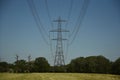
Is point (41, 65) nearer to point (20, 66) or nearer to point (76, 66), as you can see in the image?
point (20, 66)

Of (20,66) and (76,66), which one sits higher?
(20,66)

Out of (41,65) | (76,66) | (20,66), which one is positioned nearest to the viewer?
(76,66)

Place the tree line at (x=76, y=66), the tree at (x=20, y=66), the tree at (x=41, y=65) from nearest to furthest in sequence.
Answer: the tree line at (x=76, y=66) < the tree at (x=20, y=66) < the tree at (x=41, y=65)

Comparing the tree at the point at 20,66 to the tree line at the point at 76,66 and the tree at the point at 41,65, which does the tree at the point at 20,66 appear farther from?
the tree at the point at 41,65

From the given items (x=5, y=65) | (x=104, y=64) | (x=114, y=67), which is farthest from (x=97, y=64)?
(x=5, y=65)

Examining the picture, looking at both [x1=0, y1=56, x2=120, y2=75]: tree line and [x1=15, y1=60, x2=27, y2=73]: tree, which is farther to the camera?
[x1=15, y1=60, x2=27, y2=73]: tree

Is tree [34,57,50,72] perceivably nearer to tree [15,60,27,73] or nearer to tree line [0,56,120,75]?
tree line [0,56,120,75]

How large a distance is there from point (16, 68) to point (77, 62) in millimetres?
32235

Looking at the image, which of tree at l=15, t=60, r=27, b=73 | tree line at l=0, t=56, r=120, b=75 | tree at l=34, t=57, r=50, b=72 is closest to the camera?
tree line at l=0, t=56, r=120, b=75

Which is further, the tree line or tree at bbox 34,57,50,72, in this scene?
tree at bbox 34,57,50,72

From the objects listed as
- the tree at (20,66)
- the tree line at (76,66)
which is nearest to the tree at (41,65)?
the tree line at (76,66)

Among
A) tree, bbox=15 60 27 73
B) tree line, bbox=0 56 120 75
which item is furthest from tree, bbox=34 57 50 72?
tree, bbox=15 60 27 73

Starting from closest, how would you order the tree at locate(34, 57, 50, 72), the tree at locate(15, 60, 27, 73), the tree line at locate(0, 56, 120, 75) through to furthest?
the tree line at locate(0, 56, 120, 75), the tree at locate(15, 60, 27, 73), the tree at locate(34, 57, 50, 72)

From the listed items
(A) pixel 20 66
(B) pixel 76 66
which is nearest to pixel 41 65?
(A) pixel 20 66
